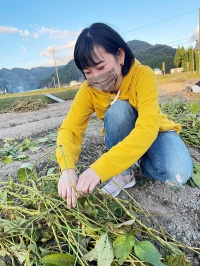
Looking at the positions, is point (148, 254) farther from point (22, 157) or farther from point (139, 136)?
point (22, 157)

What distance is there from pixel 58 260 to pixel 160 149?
0.67 m

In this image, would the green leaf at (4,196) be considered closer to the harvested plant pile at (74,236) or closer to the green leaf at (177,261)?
the harvested plant pile at (74,236)

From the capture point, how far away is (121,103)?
4.07 feet

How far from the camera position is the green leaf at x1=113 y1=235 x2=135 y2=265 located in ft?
2.46

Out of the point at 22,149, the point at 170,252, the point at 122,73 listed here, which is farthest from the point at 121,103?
the point at 22,149

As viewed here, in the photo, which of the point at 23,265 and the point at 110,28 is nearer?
A: the point at 23,265

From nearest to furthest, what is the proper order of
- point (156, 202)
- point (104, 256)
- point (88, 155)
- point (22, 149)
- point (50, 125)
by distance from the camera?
point (104, 256)
point (156, 202)
point (88, 155)
point (22, 149)
point (50, 125)

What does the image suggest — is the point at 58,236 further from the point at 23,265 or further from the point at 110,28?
the point at 110,28

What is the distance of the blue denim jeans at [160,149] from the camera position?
120 centimetres

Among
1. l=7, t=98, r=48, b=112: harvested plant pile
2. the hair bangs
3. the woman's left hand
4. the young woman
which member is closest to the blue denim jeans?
the young woman

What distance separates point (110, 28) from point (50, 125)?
1.61 metres

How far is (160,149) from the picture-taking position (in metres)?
1.24

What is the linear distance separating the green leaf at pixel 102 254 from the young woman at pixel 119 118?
20 cm

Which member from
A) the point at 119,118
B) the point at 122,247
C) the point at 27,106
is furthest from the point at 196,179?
the point at 27,106
